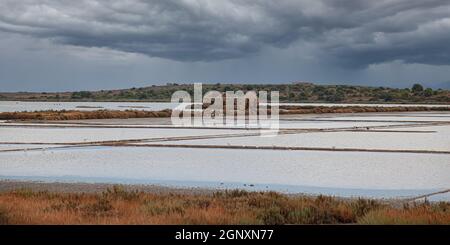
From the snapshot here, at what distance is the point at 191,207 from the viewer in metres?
9.82

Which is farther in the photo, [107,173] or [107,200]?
[107,173]

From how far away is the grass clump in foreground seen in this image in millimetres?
8516

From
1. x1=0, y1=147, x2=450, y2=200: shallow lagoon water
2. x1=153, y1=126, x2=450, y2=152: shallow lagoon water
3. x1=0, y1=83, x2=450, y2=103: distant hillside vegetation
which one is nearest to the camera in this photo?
x1=0, y1=147, x2=450, y2=200: shallow lagoon water

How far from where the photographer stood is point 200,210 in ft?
30.7

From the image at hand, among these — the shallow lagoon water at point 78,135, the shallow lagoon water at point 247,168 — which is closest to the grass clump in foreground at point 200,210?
the shallow lagoon water at point 247,168

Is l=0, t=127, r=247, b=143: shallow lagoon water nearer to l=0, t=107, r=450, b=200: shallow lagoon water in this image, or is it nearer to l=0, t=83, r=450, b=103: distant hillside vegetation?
l=0, t=107, r=450, b=200: shallow lagoon water

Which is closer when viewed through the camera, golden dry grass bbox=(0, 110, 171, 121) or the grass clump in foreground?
the grass clump in foreground

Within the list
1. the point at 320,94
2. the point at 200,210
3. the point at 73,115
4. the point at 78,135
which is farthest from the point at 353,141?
the point at 320,94

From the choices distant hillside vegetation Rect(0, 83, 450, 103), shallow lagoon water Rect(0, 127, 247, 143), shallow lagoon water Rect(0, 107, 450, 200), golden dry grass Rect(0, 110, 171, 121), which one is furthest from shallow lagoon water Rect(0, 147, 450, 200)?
distant hillside vegetation Rect(0, 83, 450, 103)

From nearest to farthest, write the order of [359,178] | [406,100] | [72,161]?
[359,178] < [72,161] < [406,100]

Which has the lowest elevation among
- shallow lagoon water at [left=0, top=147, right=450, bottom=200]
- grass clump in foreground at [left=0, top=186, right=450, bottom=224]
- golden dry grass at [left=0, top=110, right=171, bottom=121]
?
golden dry grass at [left=0, top=110, right=171, bottom=121]
